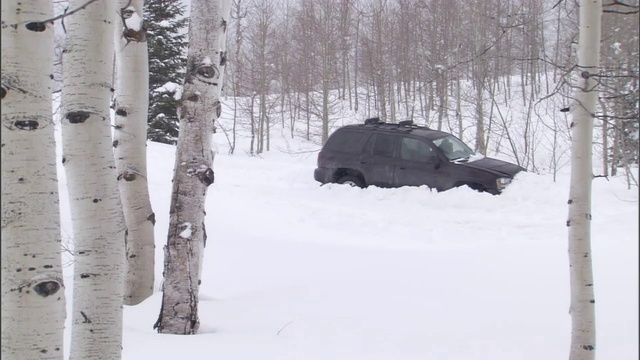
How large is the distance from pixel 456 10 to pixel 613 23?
2132 cm

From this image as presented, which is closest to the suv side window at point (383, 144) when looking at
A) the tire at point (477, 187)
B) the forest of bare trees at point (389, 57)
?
the tire at point (477, 187)

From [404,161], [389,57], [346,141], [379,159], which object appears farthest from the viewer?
[389,57]

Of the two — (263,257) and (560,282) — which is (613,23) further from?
(263,257)

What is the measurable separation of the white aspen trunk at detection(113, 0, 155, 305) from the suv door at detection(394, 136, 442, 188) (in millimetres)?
6780

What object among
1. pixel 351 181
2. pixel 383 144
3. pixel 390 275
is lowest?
pixel 390 275

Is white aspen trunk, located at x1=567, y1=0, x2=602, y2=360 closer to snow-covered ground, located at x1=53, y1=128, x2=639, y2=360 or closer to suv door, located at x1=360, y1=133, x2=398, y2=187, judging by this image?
snow-covered ground, located at x1=53, y1=128, x2=639, y2=360

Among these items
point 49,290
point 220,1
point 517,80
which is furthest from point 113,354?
point 517,80

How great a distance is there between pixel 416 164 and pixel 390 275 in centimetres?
565

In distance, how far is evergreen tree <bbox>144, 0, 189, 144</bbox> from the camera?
2289 centimetres

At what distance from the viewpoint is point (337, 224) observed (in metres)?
9.73

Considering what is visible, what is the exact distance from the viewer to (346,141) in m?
12.4

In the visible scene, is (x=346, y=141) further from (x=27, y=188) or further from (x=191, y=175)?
(x=27, y=188)

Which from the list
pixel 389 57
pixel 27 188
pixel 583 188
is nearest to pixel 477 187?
pixel 583 188

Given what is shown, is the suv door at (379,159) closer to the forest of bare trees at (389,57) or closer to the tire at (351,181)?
the tire at (351,181)
